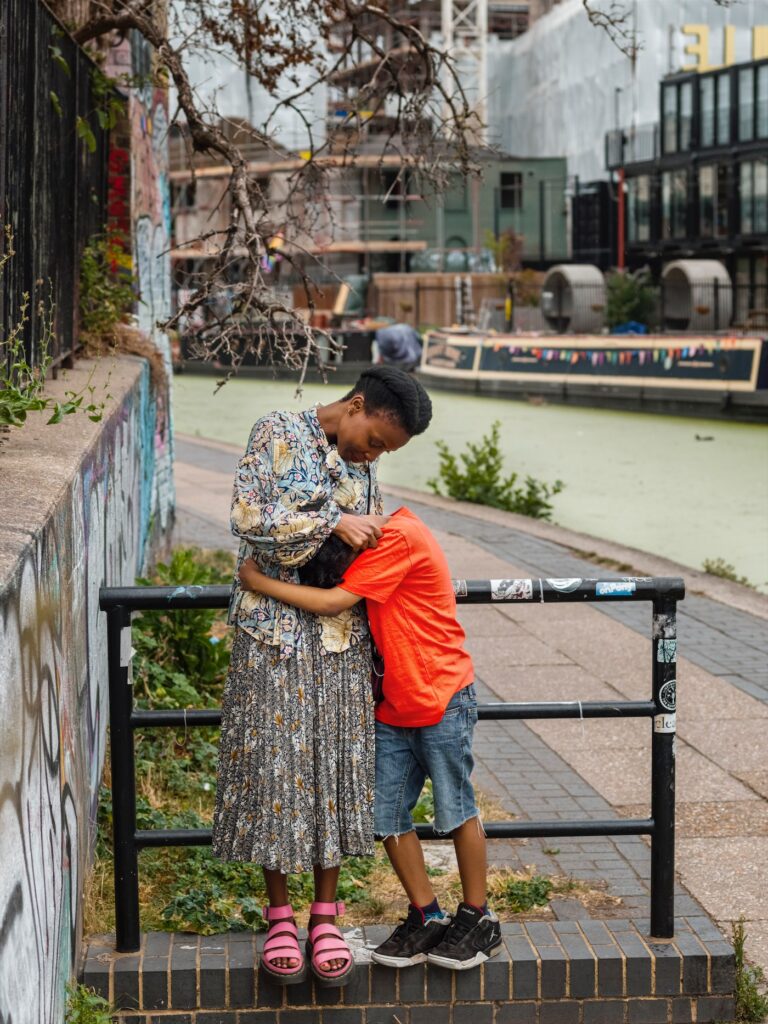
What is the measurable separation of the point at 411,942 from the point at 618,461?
1908cm

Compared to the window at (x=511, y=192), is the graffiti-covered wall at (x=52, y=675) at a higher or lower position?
lower

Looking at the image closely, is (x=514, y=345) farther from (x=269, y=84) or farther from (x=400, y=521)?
(x=400, y=521)

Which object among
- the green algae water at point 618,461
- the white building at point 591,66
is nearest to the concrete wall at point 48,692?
the green algae water at point 618,461

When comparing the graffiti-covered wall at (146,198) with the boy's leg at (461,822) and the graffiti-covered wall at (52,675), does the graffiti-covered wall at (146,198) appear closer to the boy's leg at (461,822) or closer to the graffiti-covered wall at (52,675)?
the graffiti-covered wall at (52,675)

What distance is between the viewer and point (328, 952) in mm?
3543

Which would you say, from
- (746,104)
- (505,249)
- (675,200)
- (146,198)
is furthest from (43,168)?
(505,249)

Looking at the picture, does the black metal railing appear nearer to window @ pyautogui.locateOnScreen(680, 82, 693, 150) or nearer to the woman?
the woman

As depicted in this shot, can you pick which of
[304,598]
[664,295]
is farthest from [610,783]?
[664,295]

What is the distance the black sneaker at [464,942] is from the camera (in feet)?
12.1

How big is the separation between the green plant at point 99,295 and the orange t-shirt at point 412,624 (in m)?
4.50

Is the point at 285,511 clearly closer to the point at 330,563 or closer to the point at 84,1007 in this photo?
the point at 330,563

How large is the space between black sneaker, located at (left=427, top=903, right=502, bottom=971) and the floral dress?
41cm

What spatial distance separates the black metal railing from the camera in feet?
12.3

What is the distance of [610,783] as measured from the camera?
5.70m
